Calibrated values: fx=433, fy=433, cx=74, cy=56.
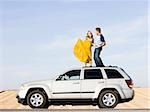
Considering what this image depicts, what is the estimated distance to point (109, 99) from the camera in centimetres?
1783

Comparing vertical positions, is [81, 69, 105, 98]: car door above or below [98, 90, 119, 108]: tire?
above

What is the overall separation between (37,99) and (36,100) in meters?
0.06

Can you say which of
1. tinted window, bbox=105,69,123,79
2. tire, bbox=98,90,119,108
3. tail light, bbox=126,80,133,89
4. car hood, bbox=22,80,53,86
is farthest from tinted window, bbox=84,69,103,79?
car hood, bbox=22,80,53,86

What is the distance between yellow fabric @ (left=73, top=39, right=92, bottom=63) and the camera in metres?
18.5

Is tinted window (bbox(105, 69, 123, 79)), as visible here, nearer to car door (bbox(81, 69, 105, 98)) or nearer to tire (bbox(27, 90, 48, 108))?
car door (bbox(81, 69, 105, 98))

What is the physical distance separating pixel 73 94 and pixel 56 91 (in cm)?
72

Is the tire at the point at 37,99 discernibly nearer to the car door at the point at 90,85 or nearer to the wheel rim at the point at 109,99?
the car door at the point at 90,85

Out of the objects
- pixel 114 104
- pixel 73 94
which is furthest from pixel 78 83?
pixel 114 104

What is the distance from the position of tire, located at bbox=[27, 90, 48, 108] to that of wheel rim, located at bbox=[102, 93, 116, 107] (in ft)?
7.99

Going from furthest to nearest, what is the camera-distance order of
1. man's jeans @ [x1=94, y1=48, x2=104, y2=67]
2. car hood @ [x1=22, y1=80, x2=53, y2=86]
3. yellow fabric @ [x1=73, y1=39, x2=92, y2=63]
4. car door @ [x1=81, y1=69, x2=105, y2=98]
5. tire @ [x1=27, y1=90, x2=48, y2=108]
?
man's jeans @ [x1=94, y1=48, x2=104, y2=67], yellow fabric @ [x1=73, y1=39, x2=92, y2=63], car hood @ [x1=22, y1=80, x2=53, y2=86], tire @ [x1=27, y1=90, x2=48, y2=108], car door @ [x1=81, y1=69, x2=105, y2=98]

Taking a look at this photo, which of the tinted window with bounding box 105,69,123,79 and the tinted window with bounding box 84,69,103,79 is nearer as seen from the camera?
the tinted window with bounding box 105,69,123,79

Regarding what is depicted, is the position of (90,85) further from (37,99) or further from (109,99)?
(37,99)

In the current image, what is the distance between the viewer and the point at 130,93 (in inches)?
698

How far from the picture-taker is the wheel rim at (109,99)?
17.7 metres
